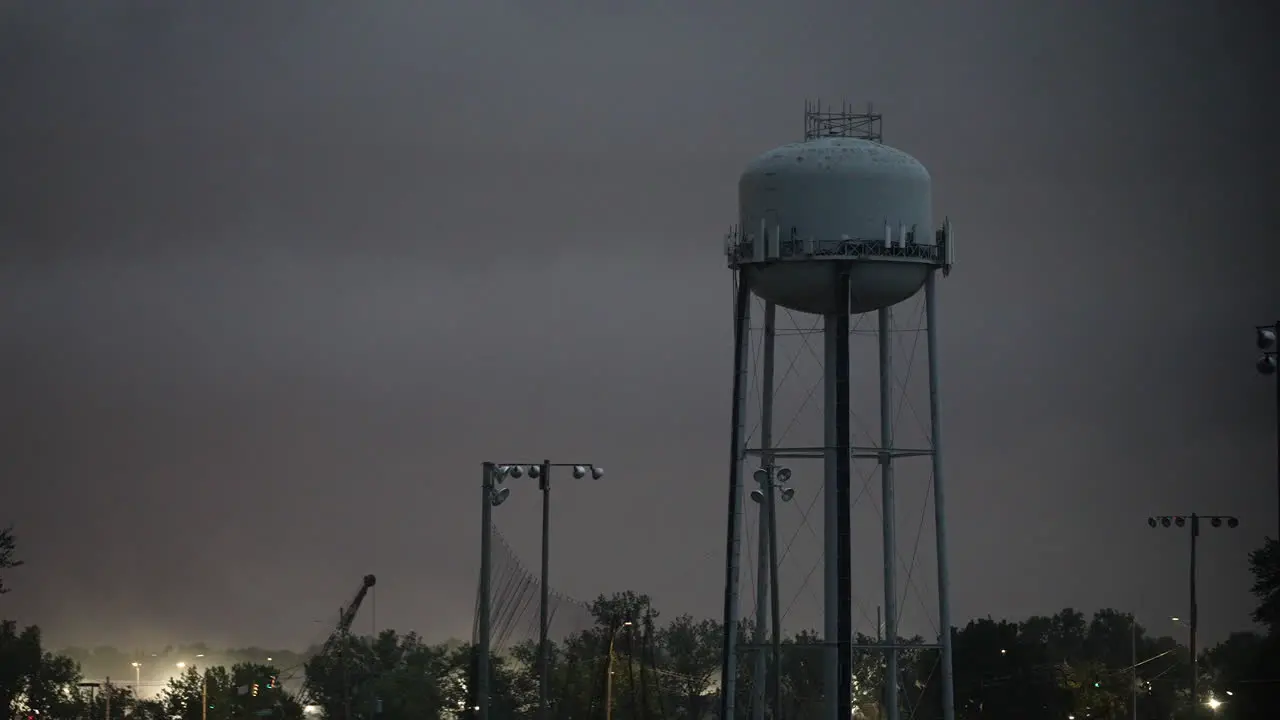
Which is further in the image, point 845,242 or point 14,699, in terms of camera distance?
point 14,699

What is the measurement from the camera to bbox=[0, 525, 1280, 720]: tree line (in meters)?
147

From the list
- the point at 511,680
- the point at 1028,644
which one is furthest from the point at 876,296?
the point at 511,680

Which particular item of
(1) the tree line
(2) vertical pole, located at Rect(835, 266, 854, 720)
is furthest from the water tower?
(1) the tree line

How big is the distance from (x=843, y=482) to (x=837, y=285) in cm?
639

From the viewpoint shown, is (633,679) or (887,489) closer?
(887,489)

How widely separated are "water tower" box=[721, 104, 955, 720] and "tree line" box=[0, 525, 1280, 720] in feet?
150

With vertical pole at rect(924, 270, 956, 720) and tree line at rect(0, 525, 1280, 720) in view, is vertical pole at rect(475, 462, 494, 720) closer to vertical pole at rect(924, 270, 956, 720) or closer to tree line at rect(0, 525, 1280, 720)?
vertical pole at rect(924, 270, 956, 720)

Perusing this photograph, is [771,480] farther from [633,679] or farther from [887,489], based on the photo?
[633,679]

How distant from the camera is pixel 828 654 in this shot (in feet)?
268

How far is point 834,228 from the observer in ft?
261

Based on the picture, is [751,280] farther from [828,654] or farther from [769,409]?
[828,654]

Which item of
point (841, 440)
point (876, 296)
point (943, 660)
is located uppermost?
point (876, 296)

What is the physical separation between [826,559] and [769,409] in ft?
18.9

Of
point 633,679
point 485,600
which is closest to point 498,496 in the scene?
point 485,600
